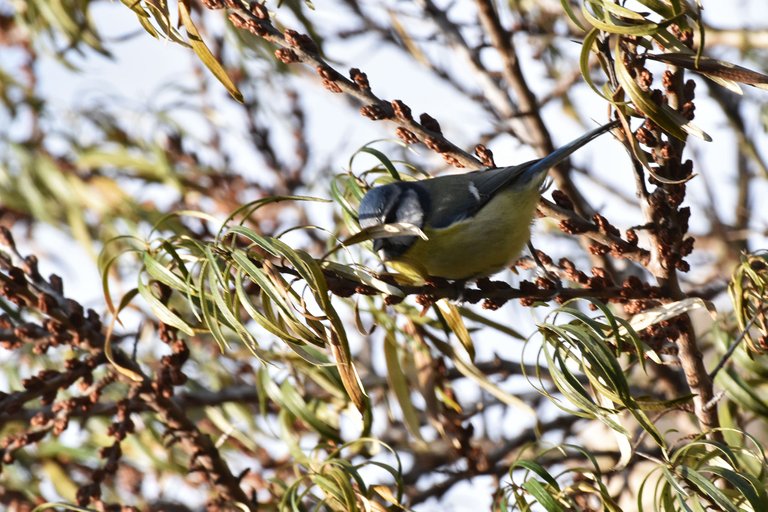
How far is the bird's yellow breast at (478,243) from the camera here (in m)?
2.72

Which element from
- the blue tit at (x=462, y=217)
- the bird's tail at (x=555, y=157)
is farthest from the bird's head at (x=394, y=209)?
the bird's tail at (x=555, y=157)

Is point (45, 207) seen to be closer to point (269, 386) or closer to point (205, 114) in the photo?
point (205, 114)

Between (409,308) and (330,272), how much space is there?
72 centimetres

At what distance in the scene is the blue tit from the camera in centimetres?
265

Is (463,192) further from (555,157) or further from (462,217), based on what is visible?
(555,157)

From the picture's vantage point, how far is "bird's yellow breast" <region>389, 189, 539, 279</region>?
8.93 ft

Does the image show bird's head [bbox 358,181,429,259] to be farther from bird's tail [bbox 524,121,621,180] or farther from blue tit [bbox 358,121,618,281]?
bird's tail [bbox 524,121,621,180]

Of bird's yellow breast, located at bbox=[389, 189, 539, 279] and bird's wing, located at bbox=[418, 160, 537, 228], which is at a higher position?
bird's wing, located at bbox=[418, 160, 537, 228]

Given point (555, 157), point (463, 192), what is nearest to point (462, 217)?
point (463, 192)

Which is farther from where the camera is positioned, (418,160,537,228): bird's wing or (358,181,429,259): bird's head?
(418,160,537,228): bird's wing

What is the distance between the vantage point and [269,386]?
8.66 ft

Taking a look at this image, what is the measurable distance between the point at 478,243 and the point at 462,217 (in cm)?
21

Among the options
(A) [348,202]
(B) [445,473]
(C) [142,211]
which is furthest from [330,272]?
(C) [142,211]

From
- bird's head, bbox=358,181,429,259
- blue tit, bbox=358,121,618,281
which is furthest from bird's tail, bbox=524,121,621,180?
bird's head, bbox=358,181,429,259
